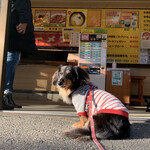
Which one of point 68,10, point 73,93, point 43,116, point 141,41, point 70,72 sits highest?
point 68,10

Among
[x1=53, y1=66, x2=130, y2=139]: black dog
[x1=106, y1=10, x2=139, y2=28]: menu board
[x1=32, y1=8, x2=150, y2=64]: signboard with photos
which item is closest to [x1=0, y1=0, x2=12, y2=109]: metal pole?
[x1=53, y1=66, x2=130, y2=139]: black dog

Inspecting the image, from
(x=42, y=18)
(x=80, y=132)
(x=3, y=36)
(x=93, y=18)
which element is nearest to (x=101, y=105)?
(x=80, y=132)

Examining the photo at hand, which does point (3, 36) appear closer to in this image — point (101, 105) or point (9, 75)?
point (9, 75)

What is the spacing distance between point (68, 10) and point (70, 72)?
3.20m

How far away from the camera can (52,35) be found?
15.6ft

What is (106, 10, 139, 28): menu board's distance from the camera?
452 cm

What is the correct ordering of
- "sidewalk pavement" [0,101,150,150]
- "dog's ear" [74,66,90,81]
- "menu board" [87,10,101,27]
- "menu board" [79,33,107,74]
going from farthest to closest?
"menu board" [87,10,101,27], "menu board" [79,33,107,74], "dog's ear" [74,66,90,81], "sidewalk pavement" [0,101,150,150]

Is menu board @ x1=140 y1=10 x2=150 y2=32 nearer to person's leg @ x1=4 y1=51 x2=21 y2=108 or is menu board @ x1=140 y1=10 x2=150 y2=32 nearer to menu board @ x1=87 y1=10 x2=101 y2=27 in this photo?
menu board @ x1=87 y1=10 x2=101 y2=27

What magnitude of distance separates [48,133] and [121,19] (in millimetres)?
3776

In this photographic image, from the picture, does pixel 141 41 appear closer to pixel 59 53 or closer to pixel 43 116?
pixel 59 53

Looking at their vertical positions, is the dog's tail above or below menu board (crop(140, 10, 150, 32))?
below

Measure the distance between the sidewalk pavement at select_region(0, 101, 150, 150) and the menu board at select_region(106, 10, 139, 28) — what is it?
2944mm

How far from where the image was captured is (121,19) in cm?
457

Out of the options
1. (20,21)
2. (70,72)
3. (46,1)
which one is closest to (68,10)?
(46,1)
